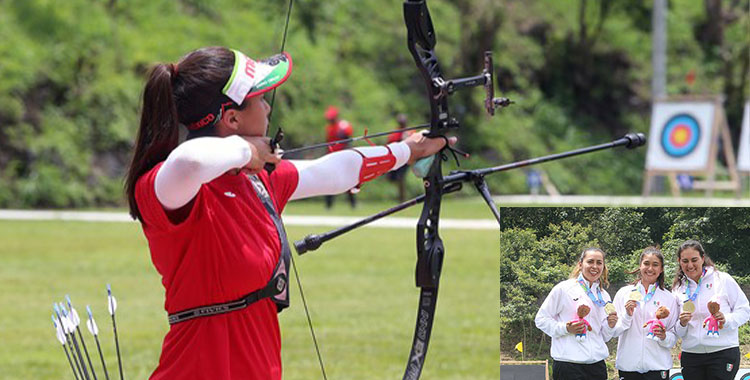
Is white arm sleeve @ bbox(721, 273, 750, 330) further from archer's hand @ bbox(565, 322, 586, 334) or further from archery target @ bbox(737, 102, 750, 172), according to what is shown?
archery target @ bbox(737, 102, 750, 172)

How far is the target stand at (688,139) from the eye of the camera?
66.8 feet

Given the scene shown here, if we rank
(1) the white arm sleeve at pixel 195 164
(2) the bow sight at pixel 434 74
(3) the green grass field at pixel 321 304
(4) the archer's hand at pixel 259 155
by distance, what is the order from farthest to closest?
1. (3) the green grass field at pixel 321 304
2. (2) the bow sight at pixel 434 74
3. (4) the archer's hand at pixel 259 155
4. (1) the white arm sleeve at pixel 195 164

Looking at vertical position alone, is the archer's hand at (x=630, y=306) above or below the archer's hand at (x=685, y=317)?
above

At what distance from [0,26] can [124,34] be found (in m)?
2.31

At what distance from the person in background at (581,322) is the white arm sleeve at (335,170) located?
2.15 feet

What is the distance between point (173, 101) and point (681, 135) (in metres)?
19.0

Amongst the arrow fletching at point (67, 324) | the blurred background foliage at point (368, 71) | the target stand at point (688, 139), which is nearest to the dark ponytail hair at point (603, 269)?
the arrow fletching at point (67, 324)

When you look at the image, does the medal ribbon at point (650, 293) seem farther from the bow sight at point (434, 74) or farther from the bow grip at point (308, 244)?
the bow grip at point (308, 244)

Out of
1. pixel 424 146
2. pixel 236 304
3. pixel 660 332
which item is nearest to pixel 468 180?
pixel 424 146

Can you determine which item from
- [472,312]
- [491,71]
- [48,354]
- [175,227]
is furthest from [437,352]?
[175,227]

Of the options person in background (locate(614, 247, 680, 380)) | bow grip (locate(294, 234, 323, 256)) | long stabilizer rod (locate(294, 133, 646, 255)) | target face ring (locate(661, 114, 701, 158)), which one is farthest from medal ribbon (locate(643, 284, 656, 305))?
target face ring (locate(661, 114, 701, 158))

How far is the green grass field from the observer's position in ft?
21.5

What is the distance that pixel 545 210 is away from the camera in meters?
3.64

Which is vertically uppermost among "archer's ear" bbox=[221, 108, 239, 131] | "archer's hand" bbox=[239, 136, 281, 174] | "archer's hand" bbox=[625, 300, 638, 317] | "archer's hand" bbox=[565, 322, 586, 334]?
"archer's ear" bbox=[221, 108, 239, 131]
